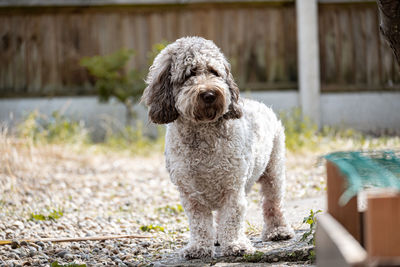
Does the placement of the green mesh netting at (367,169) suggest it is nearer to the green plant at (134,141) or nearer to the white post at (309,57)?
the green plant at (134,141)

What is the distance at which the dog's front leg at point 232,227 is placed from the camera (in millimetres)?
3601

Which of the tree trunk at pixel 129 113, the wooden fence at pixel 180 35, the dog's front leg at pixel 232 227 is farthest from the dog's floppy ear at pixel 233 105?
the wooden fence at pixel 180 35

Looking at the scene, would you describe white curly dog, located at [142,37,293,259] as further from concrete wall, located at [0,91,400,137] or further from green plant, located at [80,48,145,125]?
concrete wall, located at [0,91,400,137]

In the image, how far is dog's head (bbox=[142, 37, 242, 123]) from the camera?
346 cm

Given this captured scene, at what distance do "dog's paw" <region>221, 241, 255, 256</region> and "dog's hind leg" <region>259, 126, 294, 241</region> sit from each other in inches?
25.2

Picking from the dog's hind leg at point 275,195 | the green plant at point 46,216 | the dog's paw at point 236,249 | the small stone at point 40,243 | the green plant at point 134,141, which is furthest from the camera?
the green plant at point 134,141

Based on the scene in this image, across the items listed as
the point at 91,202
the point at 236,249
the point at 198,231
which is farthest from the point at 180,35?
the point at 236,249

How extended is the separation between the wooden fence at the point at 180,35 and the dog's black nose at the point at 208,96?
6.82 meters

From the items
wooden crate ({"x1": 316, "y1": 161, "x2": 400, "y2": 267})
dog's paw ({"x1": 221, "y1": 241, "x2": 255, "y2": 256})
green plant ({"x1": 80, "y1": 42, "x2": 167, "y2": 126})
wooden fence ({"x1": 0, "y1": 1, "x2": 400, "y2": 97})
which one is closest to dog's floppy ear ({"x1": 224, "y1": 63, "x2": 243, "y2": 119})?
dog's paw ({"x1": 221, "y1": 241, "x2": 255, "y2": 256})

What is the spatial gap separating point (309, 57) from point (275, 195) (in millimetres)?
5924

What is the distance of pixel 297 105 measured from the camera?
33.1 ft

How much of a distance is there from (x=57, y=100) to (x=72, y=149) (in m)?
2.04

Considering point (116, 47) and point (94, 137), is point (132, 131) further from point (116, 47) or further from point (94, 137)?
point (116, 47)

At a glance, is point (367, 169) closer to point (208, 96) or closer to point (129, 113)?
point (208, 96)
